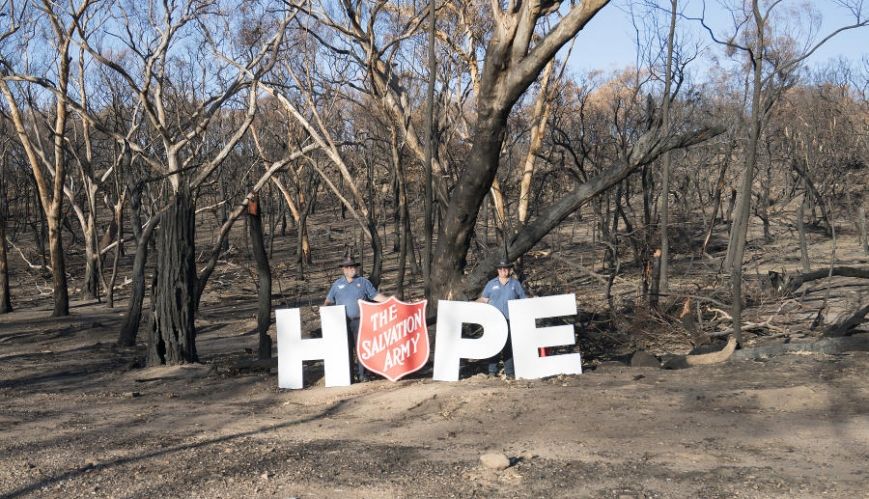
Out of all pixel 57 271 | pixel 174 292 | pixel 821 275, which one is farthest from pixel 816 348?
pixel 57 271

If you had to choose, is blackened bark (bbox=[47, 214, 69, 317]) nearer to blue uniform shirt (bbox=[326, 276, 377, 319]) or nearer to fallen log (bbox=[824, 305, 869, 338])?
blue uniform shirt (bbox=[326, 276, 377, 319])

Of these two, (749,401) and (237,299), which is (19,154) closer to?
(237,299)

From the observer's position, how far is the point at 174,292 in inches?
553

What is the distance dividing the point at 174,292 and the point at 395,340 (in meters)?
4.20

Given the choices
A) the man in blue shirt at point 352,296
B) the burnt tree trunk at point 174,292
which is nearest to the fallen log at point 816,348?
the man in blue shirt at point 352,296

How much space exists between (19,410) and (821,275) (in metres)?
11.6

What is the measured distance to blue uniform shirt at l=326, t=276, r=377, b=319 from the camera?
12.0m

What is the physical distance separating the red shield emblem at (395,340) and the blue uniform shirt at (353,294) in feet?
1.10

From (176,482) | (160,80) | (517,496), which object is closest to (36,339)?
(160,80)

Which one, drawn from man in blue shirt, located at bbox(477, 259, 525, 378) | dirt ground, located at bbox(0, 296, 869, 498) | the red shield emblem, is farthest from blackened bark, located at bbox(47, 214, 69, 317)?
man in blue shirt, located at bbox(477, 259, 525, 378)

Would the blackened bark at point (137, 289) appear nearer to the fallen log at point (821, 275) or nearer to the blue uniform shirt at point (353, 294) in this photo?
the blue uniform shirt at point (353, 294)

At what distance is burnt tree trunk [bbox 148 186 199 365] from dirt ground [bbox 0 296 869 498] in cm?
131

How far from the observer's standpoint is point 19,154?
43125 mm

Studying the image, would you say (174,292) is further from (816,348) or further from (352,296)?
(816,348)
